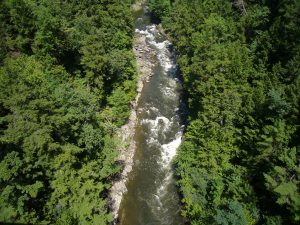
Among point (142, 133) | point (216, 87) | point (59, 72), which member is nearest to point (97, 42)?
point (59, 72)

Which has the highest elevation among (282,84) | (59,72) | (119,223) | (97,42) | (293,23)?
(293,23)

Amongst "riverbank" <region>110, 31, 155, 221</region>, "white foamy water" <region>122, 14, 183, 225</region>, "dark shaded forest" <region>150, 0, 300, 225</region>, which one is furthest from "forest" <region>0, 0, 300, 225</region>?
"white foamy water" <region>122, 14, 183, 225</region>

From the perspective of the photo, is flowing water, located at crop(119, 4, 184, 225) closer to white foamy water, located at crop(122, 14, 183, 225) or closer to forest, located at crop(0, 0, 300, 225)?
white foamy water, located at crop(122, 14, 183, 225)

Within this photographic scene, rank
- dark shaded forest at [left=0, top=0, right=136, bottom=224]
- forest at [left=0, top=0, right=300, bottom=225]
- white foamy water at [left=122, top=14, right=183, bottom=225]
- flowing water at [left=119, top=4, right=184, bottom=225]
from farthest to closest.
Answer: white foamy water at [left=122, top=14, right=183, bottom=225] < flowing water at [left=119, top=4, right=184, bottom=225] < forest at [left=0, top=0, right=300, bottom=225] < dark shaded forest at [left=0, top=0, right=136, bottom=224]

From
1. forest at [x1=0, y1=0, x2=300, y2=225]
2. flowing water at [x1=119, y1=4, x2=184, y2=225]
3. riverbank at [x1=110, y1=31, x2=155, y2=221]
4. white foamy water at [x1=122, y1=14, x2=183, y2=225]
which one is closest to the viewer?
forest at [x1=0, y1=0, x2=300, y2=225]

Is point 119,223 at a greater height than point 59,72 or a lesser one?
lesser

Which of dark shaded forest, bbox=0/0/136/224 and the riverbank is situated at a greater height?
dark shaded forest, bbox=0/0/136/224

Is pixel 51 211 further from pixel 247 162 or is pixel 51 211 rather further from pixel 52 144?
pixel 247 162
